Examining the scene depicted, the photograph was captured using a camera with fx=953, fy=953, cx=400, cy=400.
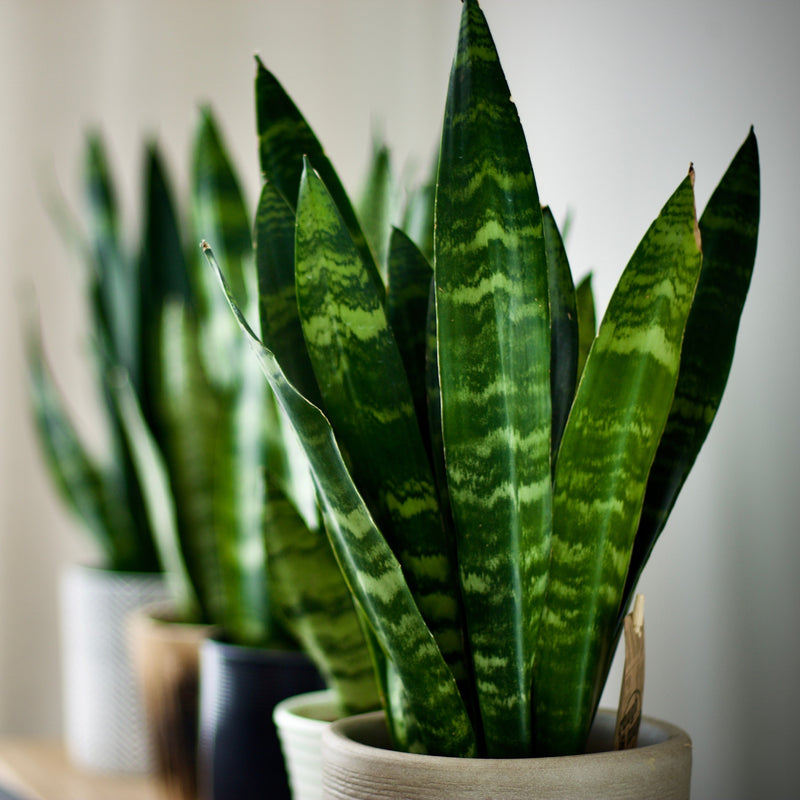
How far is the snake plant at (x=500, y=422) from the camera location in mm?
361

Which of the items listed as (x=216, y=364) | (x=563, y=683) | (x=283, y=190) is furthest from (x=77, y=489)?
(x=563, y=683)

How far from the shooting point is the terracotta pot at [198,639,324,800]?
1.93ft

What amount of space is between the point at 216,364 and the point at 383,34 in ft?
2.05

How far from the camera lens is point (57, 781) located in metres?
0.81

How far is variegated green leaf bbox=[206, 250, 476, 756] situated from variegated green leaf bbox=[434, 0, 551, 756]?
0.09ft

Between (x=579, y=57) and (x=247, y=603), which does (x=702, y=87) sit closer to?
(x=579, y=57)

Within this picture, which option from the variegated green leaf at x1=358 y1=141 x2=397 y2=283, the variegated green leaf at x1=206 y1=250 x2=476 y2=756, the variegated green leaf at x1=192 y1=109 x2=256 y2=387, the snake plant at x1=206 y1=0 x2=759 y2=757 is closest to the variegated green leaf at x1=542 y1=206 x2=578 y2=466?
the snake plant at x1=206 y1=0 x2=759 y2=757

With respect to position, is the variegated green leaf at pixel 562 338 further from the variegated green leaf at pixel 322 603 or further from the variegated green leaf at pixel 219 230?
the variegated green leaf at pixel 219 230

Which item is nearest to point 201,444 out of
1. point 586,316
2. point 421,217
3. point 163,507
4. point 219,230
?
point 163,507

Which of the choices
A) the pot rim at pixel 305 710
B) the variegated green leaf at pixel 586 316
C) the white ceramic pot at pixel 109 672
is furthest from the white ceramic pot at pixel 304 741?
the white ceramic pot at pixel 109 672

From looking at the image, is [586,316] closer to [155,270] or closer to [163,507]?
[163,507]

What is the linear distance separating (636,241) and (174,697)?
46 cm

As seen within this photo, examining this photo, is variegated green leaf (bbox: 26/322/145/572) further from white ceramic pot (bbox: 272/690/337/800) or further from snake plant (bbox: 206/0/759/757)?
snake plant (bbox: 206/0/759/757)

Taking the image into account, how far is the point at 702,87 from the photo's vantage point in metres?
0.59
